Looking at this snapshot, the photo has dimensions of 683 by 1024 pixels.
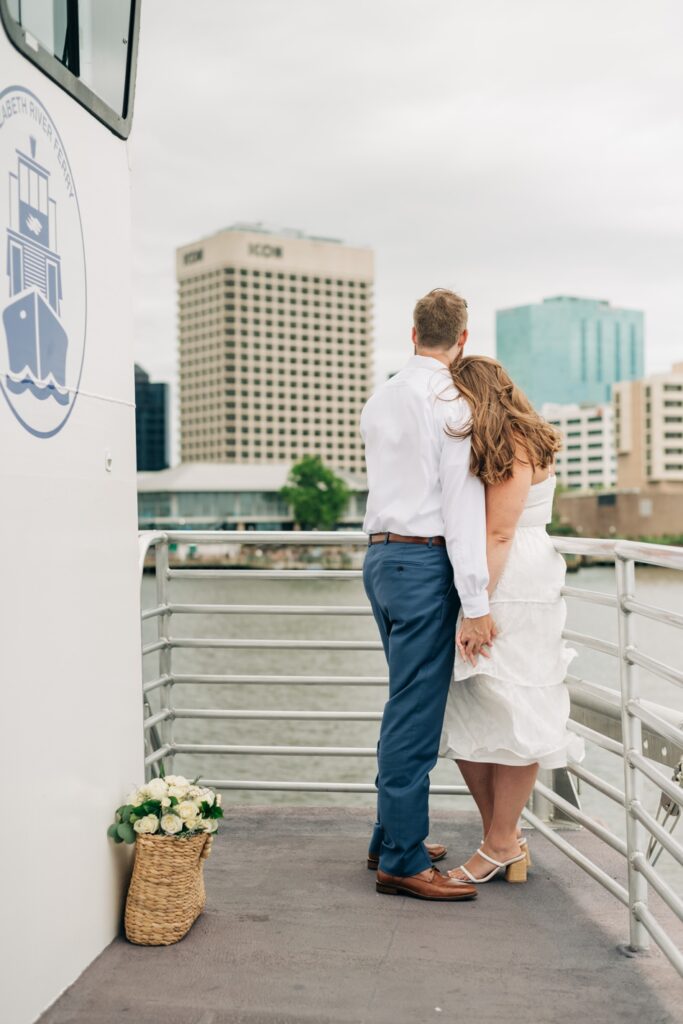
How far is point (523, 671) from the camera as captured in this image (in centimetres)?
307

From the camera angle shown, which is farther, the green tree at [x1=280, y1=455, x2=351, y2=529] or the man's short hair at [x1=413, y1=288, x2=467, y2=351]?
the green tree at [x1=280, y1=455, x2=351, y2=529]

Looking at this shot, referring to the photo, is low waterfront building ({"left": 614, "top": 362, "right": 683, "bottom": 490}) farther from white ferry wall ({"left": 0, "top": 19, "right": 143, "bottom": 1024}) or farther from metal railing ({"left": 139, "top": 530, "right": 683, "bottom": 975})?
white ferry wall ({"left": 0, "top": 19, "right": 143, "bottom": 1024})

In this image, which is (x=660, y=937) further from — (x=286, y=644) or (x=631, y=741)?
(x=286, y=644)

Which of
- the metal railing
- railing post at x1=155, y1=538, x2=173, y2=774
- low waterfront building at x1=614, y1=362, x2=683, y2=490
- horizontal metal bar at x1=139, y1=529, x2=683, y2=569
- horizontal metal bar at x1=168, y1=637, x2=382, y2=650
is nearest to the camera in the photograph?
the metal railing

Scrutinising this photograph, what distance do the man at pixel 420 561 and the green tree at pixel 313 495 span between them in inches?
4033

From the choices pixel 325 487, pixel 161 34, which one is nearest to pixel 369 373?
pixel 325 487

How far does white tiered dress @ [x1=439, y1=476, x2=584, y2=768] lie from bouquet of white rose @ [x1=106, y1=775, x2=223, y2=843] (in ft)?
2.49

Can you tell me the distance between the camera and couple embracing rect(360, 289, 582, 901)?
2.96 meters

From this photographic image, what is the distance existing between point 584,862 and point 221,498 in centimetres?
10680

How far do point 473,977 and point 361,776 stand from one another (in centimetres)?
1574

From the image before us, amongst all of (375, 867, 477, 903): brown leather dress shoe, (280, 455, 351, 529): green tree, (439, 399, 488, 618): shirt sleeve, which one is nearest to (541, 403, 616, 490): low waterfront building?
(280, 455, 351, 529): green tree

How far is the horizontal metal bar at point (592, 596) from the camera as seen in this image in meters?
2.99

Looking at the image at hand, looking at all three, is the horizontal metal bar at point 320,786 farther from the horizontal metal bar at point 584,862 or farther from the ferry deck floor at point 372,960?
the ferry deck floor at point 372,960

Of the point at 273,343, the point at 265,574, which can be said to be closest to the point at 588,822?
the point at 265,574
